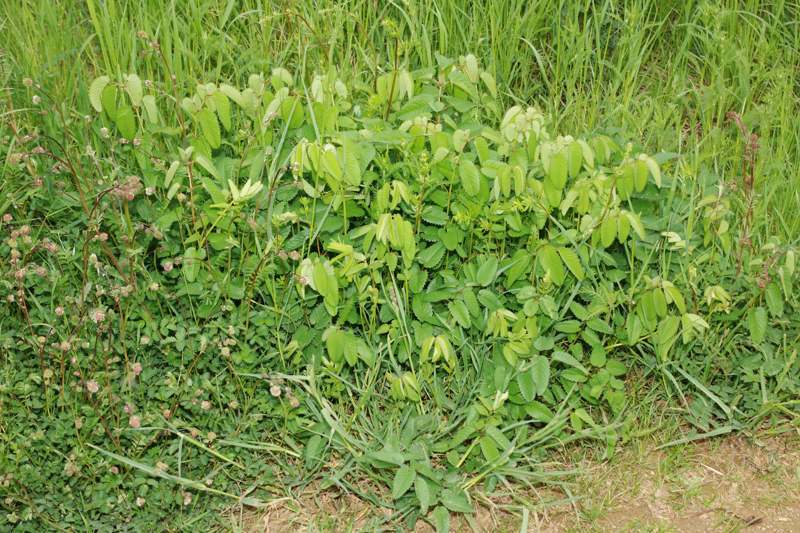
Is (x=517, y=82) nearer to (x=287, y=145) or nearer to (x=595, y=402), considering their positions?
(x=287, y=145)

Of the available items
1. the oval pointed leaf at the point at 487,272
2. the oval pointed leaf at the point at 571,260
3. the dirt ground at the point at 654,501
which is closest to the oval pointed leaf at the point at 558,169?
the oval pointed leaf at the point at 571,260

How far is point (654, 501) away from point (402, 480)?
33.2 inches

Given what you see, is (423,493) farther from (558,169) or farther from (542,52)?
(542,52)

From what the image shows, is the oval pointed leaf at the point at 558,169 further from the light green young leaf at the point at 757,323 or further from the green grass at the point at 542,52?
the light green young leaf at the point at 757,323

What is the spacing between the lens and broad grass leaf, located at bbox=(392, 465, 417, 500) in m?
2.64

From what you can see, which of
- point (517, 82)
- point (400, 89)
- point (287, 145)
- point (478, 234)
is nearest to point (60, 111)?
point (287, 145)

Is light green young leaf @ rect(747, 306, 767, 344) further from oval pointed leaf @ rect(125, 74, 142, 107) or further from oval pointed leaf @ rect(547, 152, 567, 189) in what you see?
oval pointed leaf @ rect(125, 74, 142, 107)

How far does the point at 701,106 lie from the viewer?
3.64m

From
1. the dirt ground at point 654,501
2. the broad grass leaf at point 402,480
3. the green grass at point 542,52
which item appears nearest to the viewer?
the broad grass leaf at point 402,480

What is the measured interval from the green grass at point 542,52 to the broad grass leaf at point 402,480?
1.49 metres

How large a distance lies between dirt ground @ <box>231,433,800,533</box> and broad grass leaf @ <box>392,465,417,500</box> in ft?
0.53

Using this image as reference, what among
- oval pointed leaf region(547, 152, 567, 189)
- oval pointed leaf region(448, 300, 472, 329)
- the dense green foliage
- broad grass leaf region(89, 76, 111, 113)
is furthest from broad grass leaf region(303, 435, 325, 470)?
broad grass leaf region(89, 76, 111, 113)

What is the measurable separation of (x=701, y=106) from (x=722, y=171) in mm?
329

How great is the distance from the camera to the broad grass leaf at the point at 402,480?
2.64 meters
